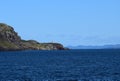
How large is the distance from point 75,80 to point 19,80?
38.5 ft

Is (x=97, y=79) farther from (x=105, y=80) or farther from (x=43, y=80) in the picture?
(x=43, y=80)

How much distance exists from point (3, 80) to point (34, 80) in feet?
21.2

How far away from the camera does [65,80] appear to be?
306 feet

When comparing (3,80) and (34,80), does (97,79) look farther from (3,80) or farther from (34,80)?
(3,80)

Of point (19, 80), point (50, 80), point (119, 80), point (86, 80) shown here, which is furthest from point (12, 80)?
point (119, 80)

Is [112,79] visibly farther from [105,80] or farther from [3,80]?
[3,80]

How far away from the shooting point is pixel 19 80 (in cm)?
9362

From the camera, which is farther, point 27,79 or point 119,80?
point 27,79

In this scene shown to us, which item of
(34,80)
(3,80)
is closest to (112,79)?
(34,80)

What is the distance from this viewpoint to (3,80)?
93.4m

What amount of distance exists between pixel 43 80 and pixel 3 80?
27.5 ft

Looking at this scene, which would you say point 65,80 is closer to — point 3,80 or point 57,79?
point 57,79

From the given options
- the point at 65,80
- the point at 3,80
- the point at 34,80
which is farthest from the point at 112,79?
the point at 3,80

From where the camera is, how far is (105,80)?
300 ft
